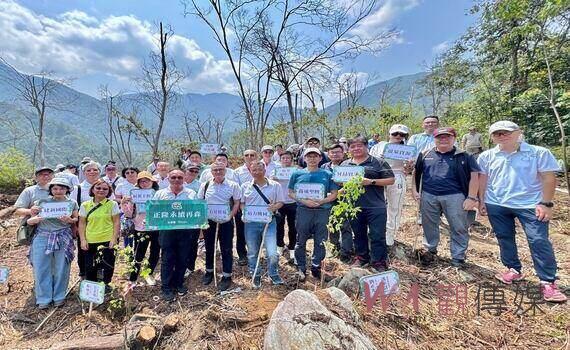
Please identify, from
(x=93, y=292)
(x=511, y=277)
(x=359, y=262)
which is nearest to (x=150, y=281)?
(x=93, y=292)

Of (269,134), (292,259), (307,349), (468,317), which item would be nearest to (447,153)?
(468,317)

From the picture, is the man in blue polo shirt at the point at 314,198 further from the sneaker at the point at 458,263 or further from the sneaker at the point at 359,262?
the sneaker at the point at 458,263

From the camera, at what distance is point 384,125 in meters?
18.4

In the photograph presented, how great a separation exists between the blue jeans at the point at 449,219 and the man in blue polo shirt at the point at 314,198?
55.9 inches

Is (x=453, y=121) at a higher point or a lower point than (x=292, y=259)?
higher

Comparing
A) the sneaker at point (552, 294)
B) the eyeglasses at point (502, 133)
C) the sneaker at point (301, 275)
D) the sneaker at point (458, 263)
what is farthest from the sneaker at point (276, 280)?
the eyeglasses at point (502, 133)

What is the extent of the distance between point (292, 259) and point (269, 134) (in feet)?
54.6

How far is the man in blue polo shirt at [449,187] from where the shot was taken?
4398 mm

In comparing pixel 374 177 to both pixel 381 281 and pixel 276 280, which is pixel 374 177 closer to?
pixel 381 281

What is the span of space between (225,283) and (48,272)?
7.93ft

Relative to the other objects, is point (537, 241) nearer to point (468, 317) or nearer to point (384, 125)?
point (468, 317)

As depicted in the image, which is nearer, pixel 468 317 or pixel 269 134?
pixel 468 317

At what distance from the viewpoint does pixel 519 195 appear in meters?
3.99

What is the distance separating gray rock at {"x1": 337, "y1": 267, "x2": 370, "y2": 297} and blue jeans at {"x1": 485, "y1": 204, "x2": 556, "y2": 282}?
1.91 metres
